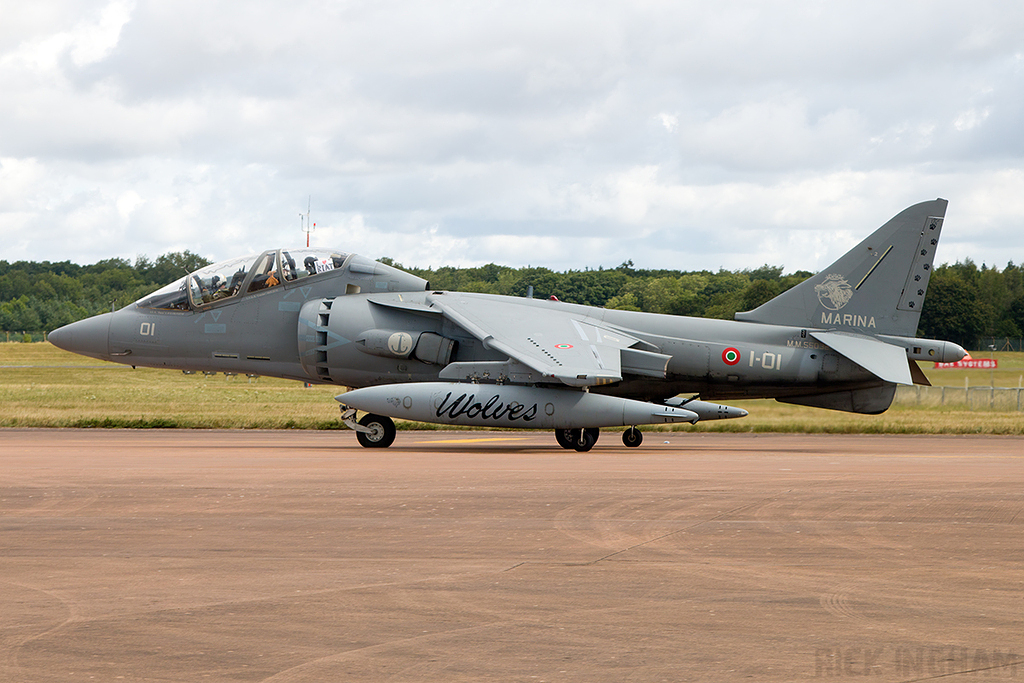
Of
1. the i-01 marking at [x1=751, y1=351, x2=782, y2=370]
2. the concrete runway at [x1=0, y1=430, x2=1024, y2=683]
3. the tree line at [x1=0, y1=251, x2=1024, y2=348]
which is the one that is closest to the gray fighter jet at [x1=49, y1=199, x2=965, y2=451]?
the i-01 marking at [x1=751, y1=351, x2=782, y2=370]

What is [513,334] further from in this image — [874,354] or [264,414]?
[264,414]

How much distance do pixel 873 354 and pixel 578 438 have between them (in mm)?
6184

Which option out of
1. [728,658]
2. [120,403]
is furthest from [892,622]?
[120,403]

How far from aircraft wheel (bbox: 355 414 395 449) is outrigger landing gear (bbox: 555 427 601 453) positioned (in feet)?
11.0

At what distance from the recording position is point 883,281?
21.5 meters

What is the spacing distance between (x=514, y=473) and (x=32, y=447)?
995 centimetres

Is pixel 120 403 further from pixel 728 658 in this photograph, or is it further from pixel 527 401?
pixel 728 658

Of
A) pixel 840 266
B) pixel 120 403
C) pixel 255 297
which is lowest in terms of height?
pixel 120 403

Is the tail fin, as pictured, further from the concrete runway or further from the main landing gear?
the concrete runway

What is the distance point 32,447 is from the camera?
1917 cm

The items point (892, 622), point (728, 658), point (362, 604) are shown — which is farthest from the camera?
point (362, 604)

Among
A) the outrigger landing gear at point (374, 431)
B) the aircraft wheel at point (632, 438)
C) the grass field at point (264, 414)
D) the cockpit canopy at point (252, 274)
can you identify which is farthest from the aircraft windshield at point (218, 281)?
the aircraft wheel at point (632, 438)

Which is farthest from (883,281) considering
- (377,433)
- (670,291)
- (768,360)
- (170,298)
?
(670,291)

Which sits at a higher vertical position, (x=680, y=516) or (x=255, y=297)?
(x=255, y=297)
